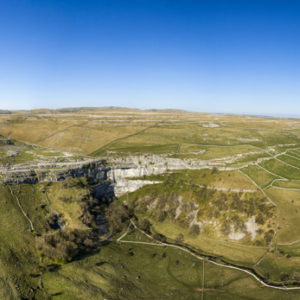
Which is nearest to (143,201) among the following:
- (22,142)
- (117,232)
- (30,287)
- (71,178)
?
(117,232)

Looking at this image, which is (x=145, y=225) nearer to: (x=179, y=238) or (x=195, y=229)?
(x=179, y=238)

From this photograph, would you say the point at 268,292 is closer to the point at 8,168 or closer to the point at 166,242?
the point at 166,242

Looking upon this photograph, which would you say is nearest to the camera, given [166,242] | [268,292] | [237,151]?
[268,292]

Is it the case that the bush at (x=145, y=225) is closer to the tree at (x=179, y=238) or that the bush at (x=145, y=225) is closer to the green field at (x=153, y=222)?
the green field at (x=153, y=222)

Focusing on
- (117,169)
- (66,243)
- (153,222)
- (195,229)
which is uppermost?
(117,169)

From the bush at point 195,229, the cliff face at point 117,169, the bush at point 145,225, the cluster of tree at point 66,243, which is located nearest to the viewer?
the cluster of tree at point 66,243

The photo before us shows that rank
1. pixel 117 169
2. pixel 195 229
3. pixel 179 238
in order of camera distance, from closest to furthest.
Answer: pixel 179 238, pixel 195 229, pixel 117 169

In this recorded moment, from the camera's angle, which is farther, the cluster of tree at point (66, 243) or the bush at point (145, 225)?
the bush at point (145, 225)

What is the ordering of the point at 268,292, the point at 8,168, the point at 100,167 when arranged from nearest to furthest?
the point at 268,292 → the point at 8,168 → the point at 100,167

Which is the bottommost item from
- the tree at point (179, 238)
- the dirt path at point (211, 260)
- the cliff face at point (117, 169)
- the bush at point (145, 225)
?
the dirt path at point (211, 260)

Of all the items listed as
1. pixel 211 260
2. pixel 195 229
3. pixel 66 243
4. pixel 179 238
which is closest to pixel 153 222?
pixel 179 238

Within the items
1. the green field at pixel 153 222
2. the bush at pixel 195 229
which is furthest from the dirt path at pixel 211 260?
the bush at pixel 195 229
